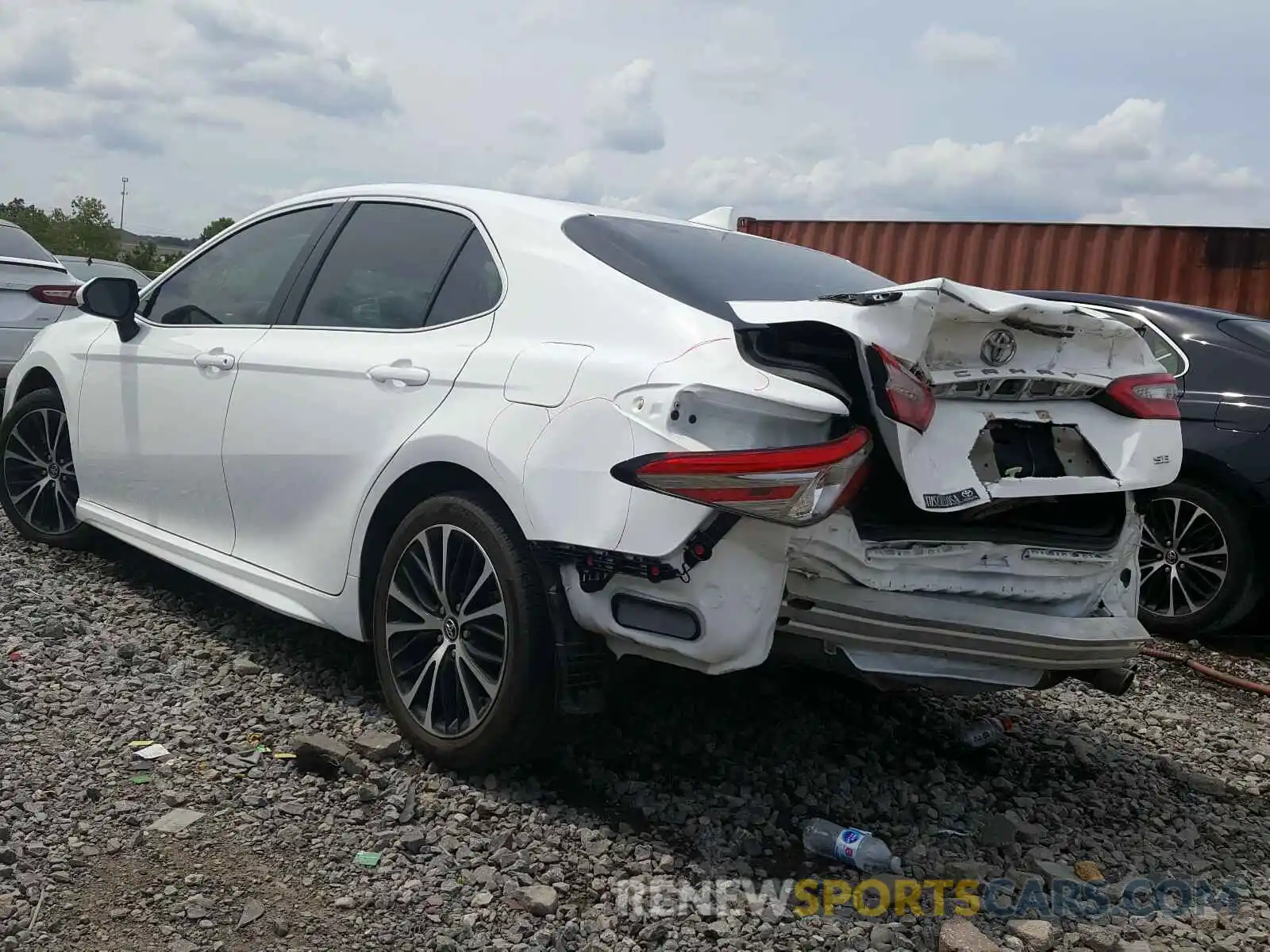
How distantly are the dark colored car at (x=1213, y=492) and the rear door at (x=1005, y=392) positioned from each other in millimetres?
2197

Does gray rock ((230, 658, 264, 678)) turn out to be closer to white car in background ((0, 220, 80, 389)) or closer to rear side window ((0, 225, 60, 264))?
white car in background ((0, 220, 80, 389))

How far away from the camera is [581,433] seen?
292cm

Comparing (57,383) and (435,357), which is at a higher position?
(435,357)

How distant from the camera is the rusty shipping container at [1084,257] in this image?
10586 millimetres

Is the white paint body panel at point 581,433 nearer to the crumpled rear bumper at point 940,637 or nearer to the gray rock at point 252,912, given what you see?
the crumpled rear bumper at point 940,637

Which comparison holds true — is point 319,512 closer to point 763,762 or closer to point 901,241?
point 763,762

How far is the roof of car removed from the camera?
11.8ft

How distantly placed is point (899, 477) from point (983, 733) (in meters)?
1.31

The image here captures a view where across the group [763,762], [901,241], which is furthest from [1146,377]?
[901,241]

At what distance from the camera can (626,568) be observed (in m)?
2.87

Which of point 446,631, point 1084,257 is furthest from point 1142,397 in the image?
point 1084,257

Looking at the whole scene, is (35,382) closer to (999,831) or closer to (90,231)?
(999,831)

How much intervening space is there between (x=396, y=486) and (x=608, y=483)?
0.89 m

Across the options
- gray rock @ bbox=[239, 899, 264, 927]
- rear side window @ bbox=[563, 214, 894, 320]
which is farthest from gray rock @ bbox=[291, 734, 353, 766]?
rear side window @ bbox=[563, 214, 894, 320]
